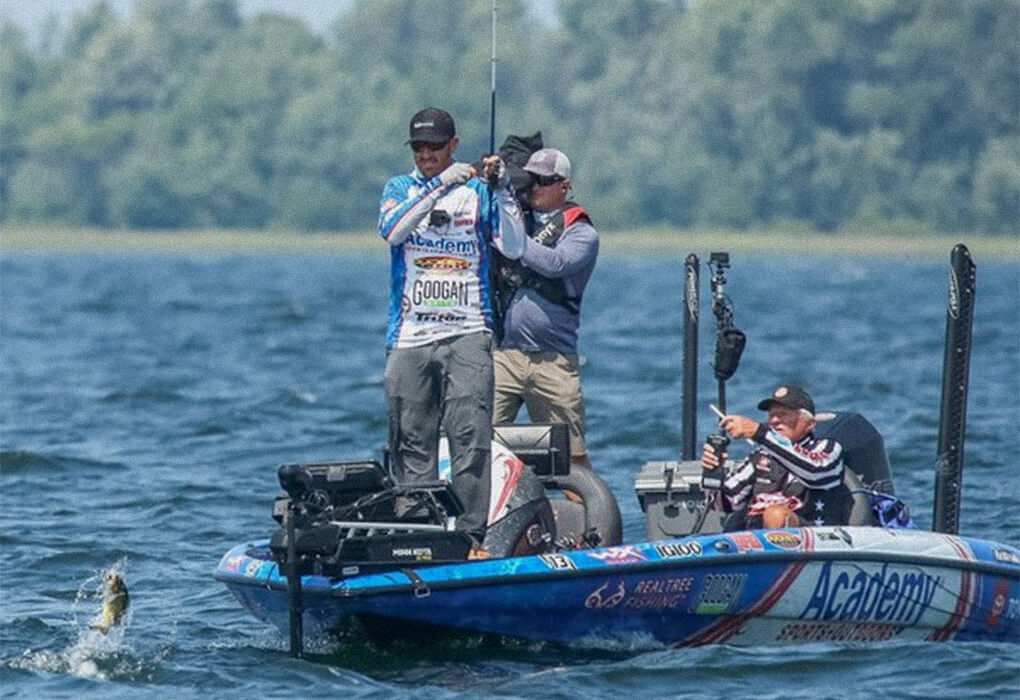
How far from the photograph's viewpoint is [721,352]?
45.6 ft

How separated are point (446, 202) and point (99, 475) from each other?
8.78 m

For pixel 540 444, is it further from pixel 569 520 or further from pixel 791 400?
pixel 791 400

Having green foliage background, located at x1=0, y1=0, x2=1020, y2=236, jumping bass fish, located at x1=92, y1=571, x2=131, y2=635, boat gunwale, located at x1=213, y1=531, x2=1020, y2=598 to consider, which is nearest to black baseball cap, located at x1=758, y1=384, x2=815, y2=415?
boat gunwale, located at x1=213, y1=531, x2=1020, y2=598

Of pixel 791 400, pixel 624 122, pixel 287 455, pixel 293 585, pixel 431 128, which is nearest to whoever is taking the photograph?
pixel 293 585

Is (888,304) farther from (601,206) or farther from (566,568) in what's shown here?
(601,206)

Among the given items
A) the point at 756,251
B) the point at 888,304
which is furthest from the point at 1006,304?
the point at 756,251

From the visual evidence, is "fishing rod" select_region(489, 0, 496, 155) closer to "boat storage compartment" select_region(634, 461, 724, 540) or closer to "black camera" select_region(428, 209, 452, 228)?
"black camera" select_region(428, 209, 452, 228)

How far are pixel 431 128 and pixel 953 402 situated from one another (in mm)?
3686

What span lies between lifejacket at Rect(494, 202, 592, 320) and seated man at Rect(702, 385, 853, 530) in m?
1.12

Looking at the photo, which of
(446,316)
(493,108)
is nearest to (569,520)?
(446,316)

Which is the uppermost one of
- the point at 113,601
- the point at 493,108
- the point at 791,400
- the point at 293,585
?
the point at 493,108

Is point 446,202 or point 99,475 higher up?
point 446,202

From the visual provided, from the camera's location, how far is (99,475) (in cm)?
2023

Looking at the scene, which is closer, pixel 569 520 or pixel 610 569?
pixel 610 569
